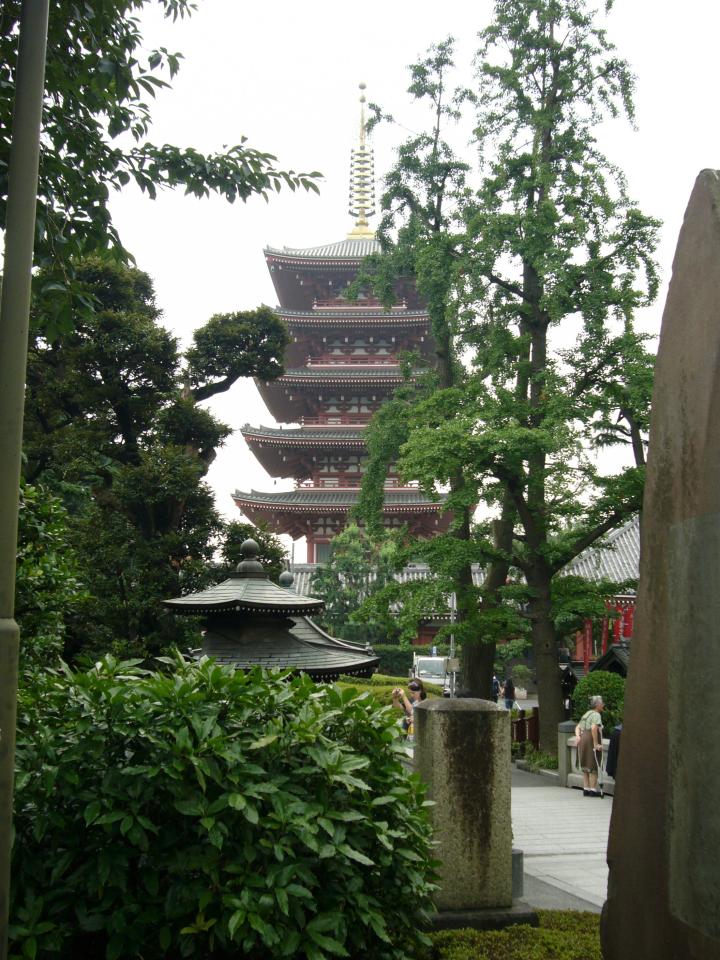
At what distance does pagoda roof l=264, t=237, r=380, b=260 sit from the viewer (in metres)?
37.5

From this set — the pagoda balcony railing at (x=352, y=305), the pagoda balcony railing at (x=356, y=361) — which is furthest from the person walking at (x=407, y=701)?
the pagoda balcony railing at (x=352, y=305)

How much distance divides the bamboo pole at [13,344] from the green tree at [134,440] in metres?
12.6

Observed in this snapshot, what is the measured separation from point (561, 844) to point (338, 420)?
2932 cm

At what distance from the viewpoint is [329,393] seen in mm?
37656

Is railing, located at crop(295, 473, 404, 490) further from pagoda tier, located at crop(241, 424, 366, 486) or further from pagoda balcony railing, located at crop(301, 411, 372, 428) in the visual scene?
pagoda balcony railing, located at crop(301, 411, 372, 428)

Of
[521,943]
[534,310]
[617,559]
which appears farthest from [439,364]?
[521,943]

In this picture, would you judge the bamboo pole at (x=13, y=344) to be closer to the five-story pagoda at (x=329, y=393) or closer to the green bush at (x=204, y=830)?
the green bush at (x=204, y=830)

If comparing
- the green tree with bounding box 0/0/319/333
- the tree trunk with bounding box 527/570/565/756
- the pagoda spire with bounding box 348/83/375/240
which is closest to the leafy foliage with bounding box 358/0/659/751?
the tree trunk with bounding box 527/570/565/756

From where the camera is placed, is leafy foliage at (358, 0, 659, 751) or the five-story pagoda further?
the five-story pagoda

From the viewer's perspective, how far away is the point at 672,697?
3.27 metres

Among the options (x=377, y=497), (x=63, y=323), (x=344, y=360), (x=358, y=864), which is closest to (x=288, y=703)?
(x=358, y=864)

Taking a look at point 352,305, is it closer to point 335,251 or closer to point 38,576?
point 335,251

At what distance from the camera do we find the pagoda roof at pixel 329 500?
35.6 metres

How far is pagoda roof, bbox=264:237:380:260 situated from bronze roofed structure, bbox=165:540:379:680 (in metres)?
28.0
